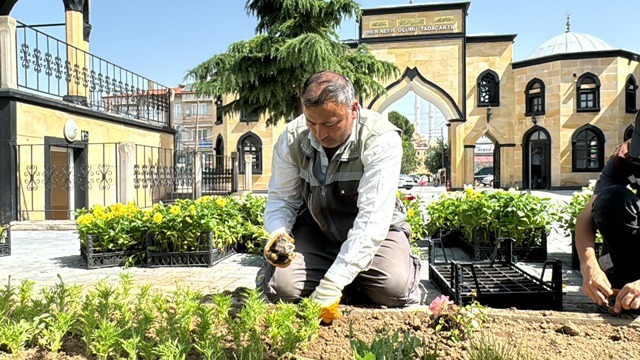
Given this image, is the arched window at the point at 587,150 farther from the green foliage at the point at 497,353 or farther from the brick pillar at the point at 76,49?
the green foliage at the point at 497,353

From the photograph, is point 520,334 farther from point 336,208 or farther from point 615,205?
point 336,208

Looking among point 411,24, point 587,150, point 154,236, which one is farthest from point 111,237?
point 587,150

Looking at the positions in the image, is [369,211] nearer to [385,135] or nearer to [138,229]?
[385,135]

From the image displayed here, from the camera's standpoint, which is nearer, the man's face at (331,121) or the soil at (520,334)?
the soil at (520,334)

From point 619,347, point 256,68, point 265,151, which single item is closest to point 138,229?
point 619,347

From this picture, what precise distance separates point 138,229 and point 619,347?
186 inches

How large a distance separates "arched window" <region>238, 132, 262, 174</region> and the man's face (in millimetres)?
22584

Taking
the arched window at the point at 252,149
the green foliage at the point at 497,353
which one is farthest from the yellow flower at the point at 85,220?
the arched window at the point at 252,149

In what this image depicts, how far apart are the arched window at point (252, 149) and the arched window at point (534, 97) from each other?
14.2 meters

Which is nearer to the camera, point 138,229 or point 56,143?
point 138,229

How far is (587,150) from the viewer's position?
2317 cm

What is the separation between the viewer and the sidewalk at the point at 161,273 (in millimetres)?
4082


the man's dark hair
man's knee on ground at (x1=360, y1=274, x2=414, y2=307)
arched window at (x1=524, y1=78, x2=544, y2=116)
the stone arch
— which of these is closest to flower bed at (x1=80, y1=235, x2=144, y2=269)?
man's knee on ground at (x1=360, y1=274, x2=414, y2=307)

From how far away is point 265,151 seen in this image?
25016 mm
